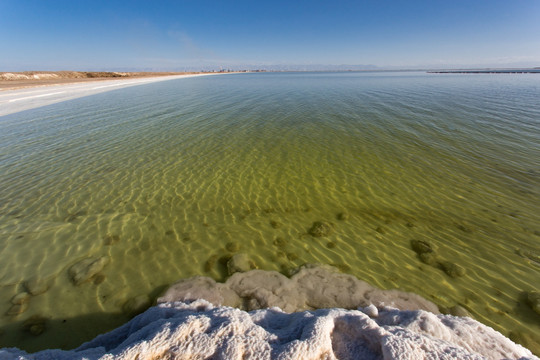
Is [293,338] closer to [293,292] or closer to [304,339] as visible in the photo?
[304,339]

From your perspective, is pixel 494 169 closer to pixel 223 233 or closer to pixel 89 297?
pixel 223 233

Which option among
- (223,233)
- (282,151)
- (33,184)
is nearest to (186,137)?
(282,151)

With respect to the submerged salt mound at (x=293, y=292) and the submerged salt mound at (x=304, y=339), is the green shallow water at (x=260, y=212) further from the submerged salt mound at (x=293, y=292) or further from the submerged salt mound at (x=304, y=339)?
the submerged salt mound at (x=304, y=339)

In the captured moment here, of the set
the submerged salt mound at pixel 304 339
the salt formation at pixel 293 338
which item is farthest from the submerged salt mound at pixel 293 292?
the submerged salt mound at pixel 304 339

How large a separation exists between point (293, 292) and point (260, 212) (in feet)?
9.35

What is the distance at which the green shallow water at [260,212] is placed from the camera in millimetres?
4438

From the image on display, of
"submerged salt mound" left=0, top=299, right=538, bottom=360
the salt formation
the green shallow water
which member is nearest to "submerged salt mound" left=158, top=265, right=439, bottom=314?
the green shallow water

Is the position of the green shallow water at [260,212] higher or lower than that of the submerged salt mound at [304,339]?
lower

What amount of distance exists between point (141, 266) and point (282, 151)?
793 cm

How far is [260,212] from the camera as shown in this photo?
6832 millimetres

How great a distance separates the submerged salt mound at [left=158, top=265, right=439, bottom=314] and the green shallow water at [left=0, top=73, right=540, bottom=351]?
282 millimetres

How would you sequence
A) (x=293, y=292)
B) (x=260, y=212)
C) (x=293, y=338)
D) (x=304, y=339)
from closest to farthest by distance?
(x=304, y=339) → (x=293, y=338) → (x=293, y=292) → (x=260, y=212)

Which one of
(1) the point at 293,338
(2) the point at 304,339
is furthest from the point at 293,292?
(2) the point at 304,339

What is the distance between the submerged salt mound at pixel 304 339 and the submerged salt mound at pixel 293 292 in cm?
87
